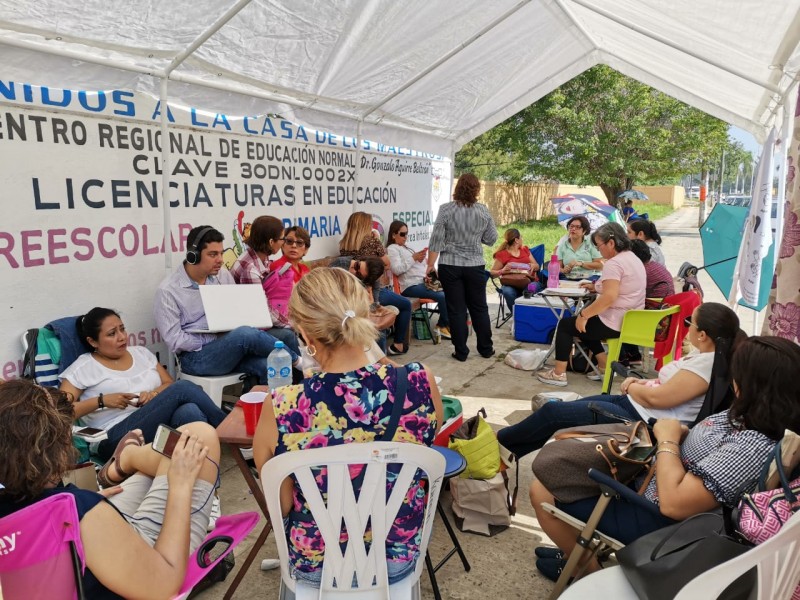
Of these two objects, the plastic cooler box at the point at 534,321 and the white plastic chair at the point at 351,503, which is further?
the plastic cooler box at the point at 534,321

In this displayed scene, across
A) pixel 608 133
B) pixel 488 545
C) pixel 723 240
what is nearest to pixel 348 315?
pixel 488 545

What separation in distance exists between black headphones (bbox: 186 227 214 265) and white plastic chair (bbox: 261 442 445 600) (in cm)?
254

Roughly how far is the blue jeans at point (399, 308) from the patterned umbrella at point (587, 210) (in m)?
3.87

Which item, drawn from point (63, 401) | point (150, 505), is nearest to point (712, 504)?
point (150, 505)

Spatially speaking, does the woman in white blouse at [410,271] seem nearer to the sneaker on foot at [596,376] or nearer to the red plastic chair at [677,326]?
the sneaker on foot at [596,376]

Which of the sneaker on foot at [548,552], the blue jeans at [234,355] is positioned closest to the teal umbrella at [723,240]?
the sneaker on foot at [548,552]

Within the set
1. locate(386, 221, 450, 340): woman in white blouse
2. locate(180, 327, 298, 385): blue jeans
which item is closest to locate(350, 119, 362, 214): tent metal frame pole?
locate(386, 221, 450, 340): woman in white blouse

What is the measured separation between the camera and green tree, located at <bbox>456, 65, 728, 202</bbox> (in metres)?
17.0

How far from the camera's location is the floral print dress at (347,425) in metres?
1.56

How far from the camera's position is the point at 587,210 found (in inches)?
347

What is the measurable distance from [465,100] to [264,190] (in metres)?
3.36

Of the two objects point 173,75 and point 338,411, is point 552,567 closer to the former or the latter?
point 338,411

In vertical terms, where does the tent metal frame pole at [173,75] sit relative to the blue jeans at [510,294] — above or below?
above

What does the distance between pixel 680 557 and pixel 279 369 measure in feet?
6.89
